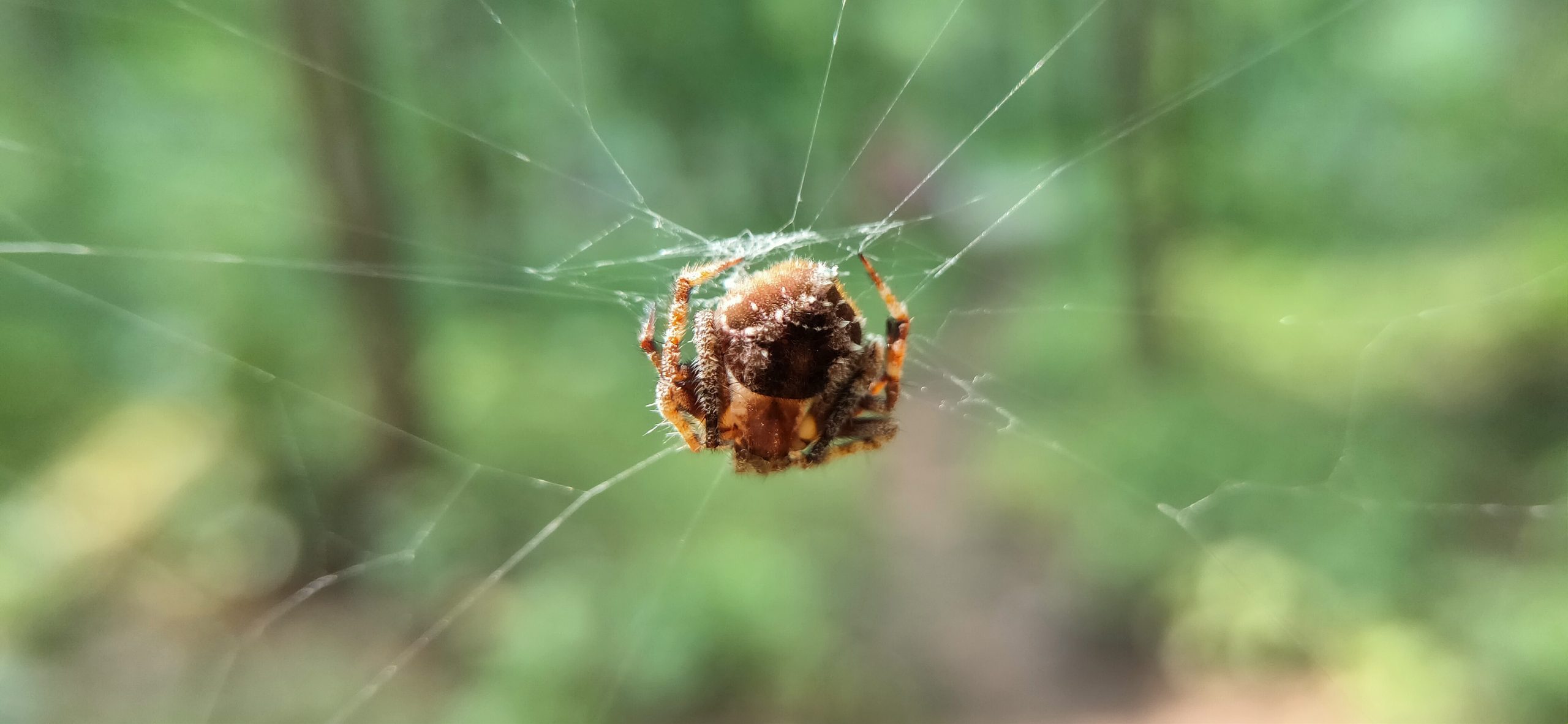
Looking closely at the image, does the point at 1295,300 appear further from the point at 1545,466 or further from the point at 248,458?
the point at 248,458

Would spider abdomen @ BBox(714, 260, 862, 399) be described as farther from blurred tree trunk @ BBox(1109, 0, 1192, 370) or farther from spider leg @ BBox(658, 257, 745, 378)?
blurred tree trunk @ BBox(1109, 0, 1192, 370)

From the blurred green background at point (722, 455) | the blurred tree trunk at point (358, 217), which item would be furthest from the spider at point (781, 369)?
the blurred tree trunk at point (358, 217)

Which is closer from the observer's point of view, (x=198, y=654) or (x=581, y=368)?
(x=198, y=654)

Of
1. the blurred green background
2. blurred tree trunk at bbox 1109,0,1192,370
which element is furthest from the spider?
blurred tree trunk at bbox 1109,0,1192,370

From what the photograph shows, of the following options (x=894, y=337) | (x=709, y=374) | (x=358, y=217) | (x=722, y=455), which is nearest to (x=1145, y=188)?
(x=722, y=455)

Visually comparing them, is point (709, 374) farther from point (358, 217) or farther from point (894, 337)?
point (358, 217)

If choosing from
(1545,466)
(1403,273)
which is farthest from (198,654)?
(1403,273)
